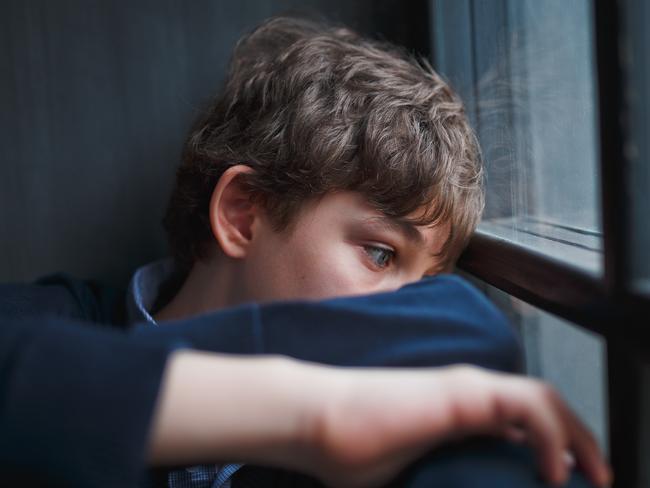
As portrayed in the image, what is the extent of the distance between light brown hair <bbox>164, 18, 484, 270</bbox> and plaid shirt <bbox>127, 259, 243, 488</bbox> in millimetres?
95

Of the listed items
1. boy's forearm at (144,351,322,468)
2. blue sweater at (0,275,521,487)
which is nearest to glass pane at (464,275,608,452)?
blue sweater at (0,275,521,487)

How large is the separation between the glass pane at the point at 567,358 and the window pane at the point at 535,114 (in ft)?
0.27

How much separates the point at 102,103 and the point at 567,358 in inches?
34.0

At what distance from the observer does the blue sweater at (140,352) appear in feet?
1.44

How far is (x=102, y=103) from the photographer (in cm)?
120

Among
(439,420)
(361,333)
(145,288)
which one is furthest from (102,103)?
(439,420)

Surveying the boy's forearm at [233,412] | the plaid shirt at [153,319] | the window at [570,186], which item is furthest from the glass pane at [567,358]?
the plaid shirt at [153,319]

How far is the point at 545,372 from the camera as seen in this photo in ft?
2.66

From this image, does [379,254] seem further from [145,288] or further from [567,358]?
[145,288]

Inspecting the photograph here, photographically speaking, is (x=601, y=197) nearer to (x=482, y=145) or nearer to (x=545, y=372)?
(x=545, y=372)

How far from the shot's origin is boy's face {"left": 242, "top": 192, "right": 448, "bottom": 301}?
898 millimetres

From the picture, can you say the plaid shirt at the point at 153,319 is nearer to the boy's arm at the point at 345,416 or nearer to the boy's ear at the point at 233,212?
the boy's ear at the point at 233,212

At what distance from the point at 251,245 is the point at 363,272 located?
0.17 metres

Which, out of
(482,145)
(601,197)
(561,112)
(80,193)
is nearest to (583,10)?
(561,112)
